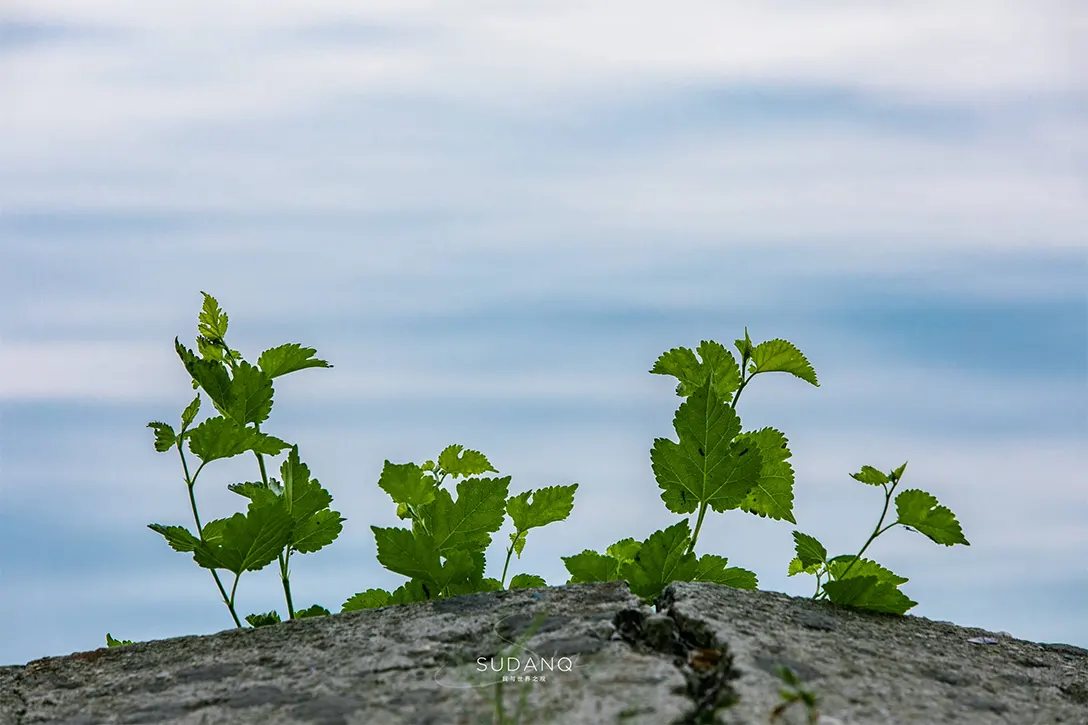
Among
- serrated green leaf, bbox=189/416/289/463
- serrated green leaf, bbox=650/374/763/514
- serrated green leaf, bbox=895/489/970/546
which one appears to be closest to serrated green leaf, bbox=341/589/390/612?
serrated green leaf, bbox=189/416/289/463

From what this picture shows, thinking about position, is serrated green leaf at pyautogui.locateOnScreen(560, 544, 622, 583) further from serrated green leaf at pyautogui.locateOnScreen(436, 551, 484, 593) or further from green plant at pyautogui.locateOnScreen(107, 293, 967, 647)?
serrated green leaf at pyautogui.locateOnScreen(436, 551, 484, 593)

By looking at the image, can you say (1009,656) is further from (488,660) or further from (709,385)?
A: (488,660)

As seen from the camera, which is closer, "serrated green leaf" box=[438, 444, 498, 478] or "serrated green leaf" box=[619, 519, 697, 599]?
"serrated green leaf" box=[619, 519, 697, 599]

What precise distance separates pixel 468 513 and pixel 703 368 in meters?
0.92

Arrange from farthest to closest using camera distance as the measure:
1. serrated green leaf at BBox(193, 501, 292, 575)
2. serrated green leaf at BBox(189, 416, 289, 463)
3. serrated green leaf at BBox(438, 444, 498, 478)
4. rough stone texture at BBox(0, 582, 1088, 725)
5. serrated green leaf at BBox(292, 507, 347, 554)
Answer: serrated green leaf at BBox(438, 444, 498, 478), serrated green leaf at BBox(292, 507, 347, 554), serrated green leaf at BBox(189, 416, 289, 463), serrated green leaf at BBox(193, 501, 292, 575), rough stone texture at BBox(0, 582, 1088, 725)

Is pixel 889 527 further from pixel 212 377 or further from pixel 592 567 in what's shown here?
pixel 212 377

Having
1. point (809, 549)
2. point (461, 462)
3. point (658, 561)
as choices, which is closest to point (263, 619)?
point (461, 462)

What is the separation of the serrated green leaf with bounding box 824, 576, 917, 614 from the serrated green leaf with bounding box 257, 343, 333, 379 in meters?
1.85

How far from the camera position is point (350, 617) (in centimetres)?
315

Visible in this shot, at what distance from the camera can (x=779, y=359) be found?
11.3ft

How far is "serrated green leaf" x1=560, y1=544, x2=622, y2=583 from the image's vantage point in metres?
3.62

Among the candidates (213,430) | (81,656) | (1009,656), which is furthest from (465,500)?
(1009,656)

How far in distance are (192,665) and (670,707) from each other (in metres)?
1.46

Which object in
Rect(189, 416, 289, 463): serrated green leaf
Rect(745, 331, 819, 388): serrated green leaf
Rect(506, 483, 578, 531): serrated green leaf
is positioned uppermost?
Rect(745, 331, 819, 388): serrated green leaf
